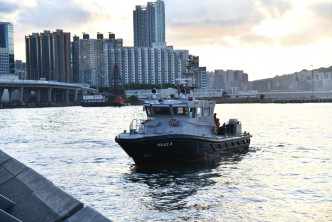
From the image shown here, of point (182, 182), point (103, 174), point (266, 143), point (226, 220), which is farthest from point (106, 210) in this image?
point (266, 143)

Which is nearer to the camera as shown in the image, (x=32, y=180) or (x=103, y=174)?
(x=32, y=180)

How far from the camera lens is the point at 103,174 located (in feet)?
77.7

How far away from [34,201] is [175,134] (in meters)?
12.9

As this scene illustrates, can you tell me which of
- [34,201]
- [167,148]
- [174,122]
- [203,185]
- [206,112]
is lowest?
[203,185]

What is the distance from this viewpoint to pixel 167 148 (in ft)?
77.7

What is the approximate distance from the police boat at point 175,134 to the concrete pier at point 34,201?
9.60 meters

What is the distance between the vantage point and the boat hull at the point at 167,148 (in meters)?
23.4

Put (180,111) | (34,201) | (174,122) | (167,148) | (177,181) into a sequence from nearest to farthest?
1. (34,201)
2. (177,181)
3. (167,148)
4. (174,122)
5. (180,111)

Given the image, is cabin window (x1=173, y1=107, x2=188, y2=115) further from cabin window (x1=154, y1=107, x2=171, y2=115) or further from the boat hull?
the boat hull

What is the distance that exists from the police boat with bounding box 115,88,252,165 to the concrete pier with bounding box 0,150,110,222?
9.60m

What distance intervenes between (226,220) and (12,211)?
23.4 feet

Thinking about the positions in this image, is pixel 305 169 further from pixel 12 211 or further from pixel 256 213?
pixel 12 211

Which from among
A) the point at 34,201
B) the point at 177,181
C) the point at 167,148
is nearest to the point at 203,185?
the point at 177,181

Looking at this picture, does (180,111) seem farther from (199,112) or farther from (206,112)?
(206,112)
